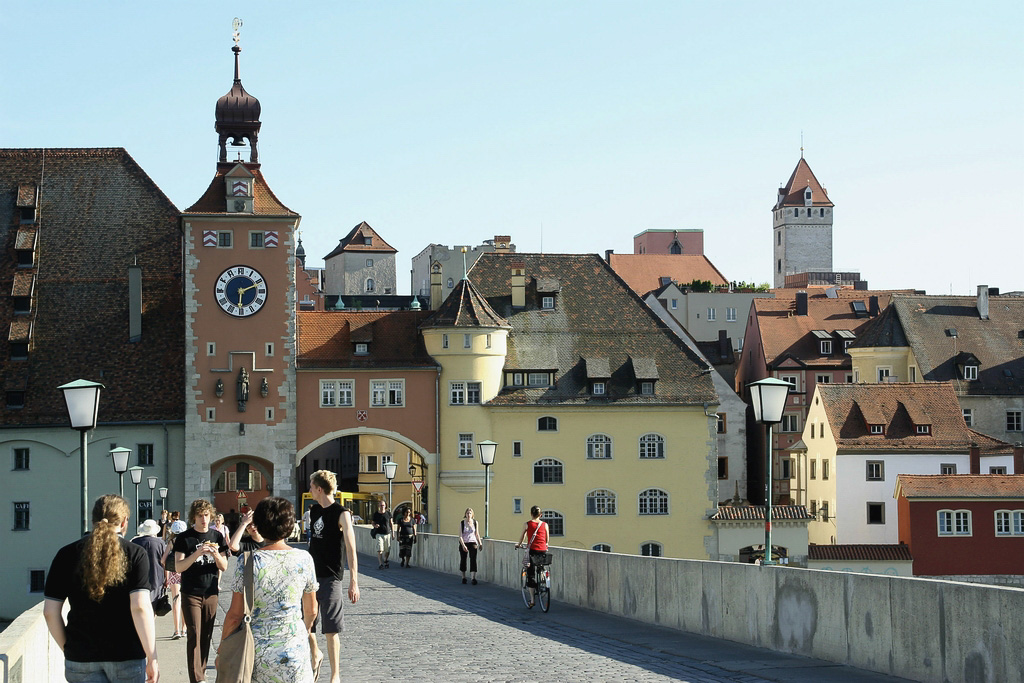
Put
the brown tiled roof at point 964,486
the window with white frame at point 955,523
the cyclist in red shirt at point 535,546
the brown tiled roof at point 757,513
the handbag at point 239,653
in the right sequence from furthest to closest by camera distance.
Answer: the brown tiled roof at point 757,513 → the brown tiled roof at point 964,486 → the window with white frame at point 955,523 → the cyclist in red shirt at point 535,546 → the handbag at point 239,653

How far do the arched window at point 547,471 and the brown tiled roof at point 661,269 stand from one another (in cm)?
5250

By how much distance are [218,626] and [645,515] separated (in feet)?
178

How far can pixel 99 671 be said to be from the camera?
9164 millimetres

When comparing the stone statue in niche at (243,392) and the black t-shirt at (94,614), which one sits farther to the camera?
the stone statue in niche at (243,392)

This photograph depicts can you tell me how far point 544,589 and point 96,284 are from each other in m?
56.3

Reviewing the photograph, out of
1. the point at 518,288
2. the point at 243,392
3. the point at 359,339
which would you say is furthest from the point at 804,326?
the point at 243,392

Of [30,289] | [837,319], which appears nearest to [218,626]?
[30,289]

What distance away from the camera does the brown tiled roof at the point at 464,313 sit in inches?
2869

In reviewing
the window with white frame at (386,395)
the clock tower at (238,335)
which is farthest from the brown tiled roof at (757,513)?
the clock tower at (238,335)

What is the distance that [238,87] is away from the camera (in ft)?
245

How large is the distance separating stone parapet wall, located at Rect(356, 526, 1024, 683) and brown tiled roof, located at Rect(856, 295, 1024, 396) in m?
67.2

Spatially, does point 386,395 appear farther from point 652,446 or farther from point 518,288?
point 652,446

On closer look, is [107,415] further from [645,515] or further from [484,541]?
[484,541]

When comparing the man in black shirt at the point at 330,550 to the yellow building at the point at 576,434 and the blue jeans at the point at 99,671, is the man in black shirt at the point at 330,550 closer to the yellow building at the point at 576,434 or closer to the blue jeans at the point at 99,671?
the blue jeans at the point at 99,671
